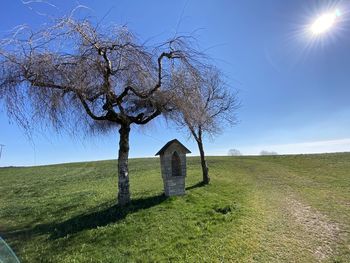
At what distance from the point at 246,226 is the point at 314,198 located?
820 cm

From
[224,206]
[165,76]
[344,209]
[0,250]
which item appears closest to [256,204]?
[224,206]

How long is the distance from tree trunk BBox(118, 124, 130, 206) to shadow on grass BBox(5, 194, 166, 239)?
1.43 ft

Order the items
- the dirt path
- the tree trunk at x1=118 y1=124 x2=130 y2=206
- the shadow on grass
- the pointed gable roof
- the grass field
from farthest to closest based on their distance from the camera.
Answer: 1. the pointed gable roof
2. the tree trunk at x1=118 y1=124 x2=130 y2=206
3. the shadow on grass
4. the dirt path
5. the grass field

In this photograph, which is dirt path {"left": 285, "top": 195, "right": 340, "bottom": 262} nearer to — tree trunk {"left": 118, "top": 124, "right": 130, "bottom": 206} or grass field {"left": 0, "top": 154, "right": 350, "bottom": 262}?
grass field {"left": 0, "top": 154, "right": 350, "bottom": 262}

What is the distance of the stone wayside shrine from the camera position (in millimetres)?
17153

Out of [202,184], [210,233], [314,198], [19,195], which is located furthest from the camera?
[19,195]

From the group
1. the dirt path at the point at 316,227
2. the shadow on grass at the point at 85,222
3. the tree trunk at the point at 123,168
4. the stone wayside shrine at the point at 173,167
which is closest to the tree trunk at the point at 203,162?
the stone wayside shrine at the point at 173,167

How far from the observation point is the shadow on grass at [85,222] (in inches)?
482

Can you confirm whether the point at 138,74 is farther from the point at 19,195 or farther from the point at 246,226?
the point at 19,195

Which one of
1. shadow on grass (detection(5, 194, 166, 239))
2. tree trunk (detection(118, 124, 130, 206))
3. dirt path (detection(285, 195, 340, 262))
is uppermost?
tree trunk (detection(118, 124, 130, 206))

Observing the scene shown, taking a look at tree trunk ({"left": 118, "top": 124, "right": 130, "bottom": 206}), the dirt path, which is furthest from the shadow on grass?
the dirt path

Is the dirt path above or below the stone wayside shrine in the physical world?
below

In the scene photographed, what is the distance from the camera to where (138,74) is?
1271cm

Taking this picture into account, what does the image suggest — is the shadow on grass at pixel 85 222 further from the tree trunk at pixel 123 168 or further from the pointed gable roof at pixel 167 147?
the pointed gable roof at pixel 167 147
